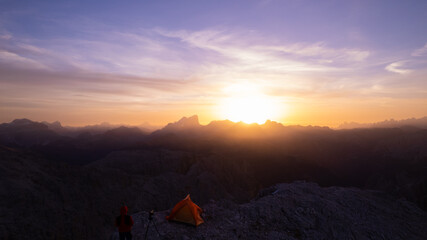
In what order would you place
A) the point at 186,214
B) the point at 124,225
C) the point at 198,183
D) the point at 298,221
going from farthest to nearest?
the point at 198,183, the point at 298,221, the point at 186,214, the point at 124,225

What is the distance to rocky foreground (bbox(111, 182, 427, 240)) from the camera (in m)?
15.1

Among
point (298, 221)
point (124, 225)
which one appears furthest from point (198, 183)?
point (124, 225)

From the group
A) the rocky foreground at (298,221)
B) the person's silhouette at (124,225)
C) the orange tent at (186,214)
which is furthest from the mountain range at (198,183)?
the person's silhouette at (124,225)

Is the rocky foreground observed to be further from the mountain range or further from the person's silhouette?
the person's silhouette

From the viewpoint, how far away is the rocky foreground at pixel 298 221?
15.1 metres

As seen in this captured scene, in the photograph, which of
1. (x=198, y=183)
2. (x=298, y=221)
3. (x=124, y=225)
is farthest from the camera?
(x=198, y=183)

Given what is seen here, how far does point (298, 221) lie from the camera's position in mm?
17172

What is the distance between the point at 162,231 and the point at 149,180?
42.4 m

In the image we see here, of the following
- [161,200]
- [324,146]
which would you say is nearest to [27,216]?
[161,200]

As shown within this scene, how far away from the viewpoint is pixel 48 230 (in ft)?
107

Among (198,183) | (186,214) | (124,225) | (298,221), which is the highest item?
(124,225)

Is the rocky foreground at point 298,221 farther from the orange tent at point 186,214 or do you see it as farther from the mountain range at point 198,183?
the orange tent at point 186,214

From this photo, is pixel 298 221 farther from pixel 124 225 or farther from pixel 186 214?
pixel 124 225

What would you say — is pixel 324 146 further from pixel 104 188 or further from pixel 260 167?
pixel 104 188
